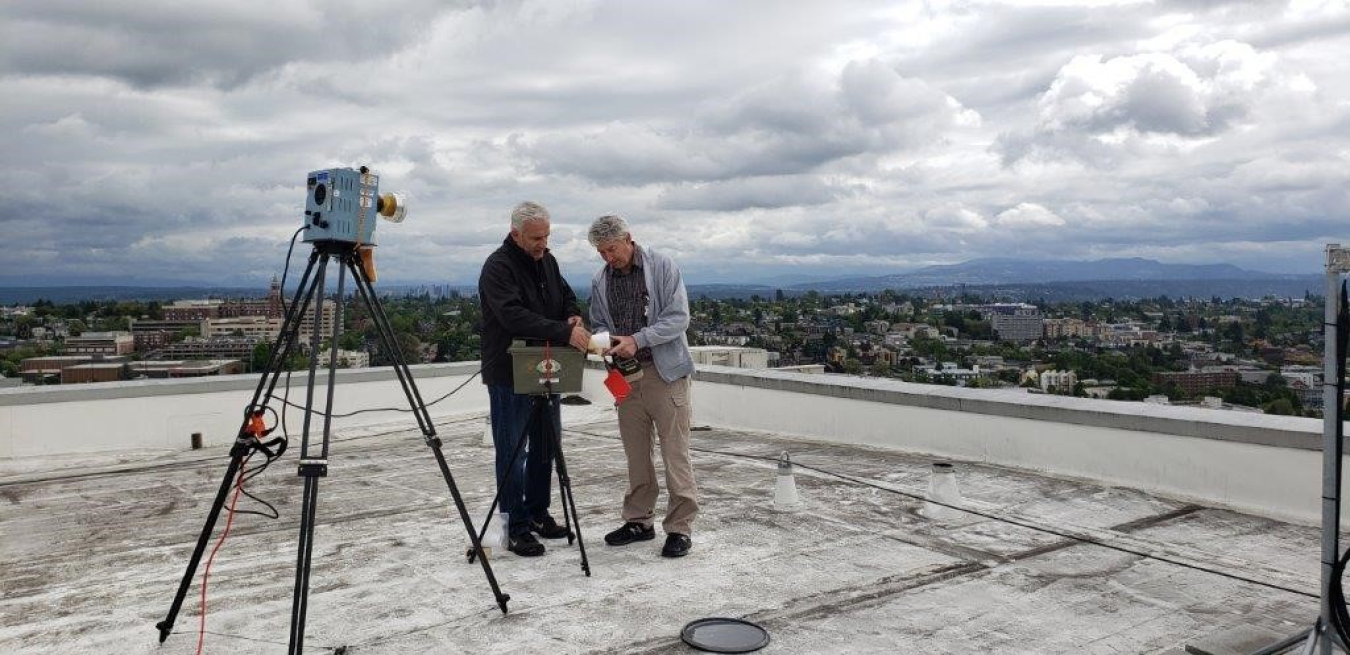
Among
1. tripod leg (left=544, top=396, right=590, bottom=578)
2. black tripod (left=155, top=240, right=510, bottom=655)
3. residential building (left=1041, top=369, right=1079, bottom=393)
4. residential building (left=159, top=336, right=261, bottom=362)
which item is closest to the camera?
black tripod (left=155, top=240, right=510, bottom=655)

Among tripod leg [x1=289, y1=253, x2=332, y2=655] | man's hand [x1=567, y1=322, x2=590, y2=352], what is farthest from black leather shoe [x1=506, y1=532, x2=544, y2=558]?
tripod leg [x1=289, y1=253, x2=332, y2=655]

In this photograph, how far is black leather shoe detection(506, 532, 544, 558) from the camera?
15.7ft

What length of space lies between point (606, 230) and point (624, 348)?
603 millimetres

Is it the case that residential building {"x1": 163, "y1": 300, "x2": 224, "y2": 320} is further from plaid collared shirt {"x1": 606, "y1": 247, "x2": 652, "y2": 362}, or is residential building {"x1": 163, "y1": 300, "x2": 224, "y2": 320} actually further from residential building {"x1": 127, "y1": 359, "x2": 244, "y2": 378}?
plaid collared shirt {"x1": 606, "y1": 247, "x2": 652, "y2": 362}

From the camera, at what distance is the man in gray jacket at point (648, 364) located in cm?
477

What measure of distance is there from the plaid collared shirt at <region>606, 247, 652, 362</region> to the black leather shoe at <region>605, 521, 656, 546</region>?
90 cm

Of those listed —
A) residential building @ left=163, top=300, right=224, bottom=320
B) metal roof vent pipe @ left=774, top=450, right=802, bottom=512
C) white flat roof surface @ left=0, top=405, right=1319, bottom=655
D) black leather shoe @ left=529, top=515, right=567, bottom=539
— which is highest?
residential building @ left=163, top=300, right=224, bottom=320

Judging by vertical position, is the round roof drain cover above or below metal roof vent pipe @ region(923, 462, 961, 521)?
below

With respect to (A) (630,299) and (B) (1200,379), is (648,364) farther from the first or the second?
(B) (1200,379)

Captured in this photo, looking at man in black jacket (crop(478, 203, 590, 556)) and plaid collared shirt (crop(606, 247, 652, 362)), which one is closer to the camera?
man in black jacket (crop(478, 203, 590, 556))

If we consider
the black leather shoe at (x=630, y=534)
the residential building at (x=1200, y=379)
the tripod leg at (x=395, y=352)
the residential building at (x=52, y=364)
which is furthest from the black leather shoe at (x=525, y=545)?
the residential building at (x=52, y=364)

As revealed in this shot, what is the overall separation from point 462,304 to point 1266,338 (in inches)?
382

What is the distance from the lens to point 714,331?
14.2 meters

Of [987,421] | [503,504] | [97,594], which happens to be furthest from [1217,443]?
[97,594]
